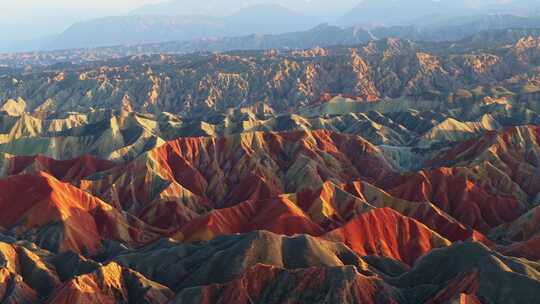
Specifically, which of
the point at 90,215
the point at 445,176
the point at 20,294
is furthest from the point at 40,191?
the point at 445,176

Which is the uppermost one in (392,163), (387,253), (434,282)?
(434,282)

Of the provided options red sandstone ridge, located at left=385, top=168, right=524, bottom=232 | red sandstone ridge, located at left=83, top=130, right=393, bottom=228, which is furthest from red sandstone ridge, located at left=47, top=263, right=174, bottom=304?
red sandstone ridge, located at left=385, top=168, right=524, bottom=232

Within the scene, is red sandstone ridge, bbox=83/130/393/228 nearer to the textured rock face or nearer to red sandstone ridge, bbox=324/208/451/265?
the textured rock face

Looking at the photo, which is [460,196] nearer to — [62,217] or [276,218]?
[276,218]

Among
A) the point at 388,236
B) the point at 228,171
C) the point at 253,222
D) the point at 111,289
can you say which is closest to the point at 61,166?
the point at 228,171

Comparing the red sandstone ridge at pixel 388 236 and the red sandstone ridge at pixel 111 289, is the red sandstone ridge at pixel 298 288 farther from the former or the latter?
the red sandstone ridge at pixel 388 236

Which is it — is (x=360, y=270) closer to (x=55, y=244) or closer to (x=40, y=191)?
(x=55, y=244)
